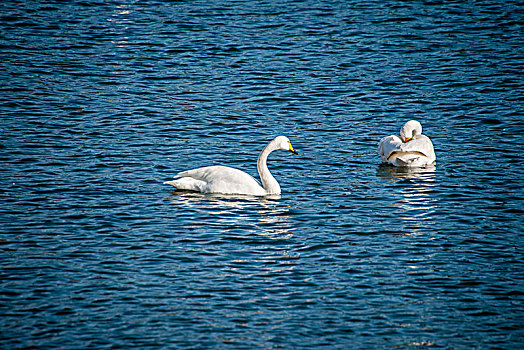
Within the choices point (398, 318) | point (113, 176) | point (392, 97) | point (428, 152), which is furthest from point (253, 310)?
point (392, 97)

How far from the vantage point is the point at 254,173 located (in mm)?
14719

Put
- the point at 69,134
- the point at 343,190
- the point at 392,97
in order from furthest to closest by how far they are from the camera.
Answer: the point at 392,97, the point at 69,134, the point at 343,190

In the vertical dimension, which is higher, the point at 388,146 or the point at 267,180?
the point at 388,146

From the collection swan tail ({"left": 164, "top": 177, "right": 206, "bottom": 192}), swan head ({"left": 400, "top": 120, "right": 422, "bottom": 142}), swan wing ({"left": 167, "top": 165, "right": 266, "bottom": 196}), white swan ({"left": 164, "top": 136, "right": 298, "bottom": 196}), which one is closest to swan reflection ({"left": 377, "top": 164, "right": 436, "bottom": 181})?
swan head ({"left": 400, "top": 120, "right": 422, "bottom": 142})

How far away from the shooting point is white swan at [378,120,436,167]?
15133 mm

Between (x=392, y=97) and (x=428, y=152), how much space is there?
437 cm

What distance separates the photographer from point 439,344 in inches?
335

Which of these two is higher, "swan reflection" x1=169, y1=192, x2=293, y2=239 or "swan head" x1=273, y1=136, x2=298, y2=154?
"swan head" x1=273, y1=136, x2=298, y2=154

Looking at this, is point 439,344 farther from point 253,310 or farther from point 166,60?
point 166,60

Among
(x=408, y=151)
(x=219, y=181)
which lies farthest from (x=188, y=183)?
(x=408, y=151)

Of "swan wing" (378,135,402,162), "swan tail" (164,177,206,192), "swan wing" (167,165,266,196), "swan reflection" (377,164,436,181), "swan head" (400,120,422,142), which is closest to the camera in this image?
"swan wing" (167,165,266,196)

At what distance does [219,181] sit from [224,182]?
0.30ft

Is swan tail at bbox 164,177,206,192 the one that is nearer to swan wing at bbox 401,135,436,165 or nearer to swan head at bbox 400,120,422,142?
swan wing at bbox 401,135,436,165

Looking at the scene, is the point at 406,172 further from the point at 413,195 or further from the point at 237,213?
the point at 237,213
